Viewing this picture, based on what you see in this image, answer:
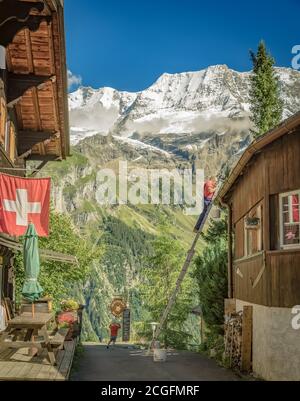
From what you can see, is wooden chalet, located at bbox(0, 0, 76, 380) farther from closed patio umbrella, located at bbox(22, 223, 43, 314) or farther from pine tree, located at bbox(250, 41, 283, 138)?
pine tree, located at bbox(250, 41, 283, 138)

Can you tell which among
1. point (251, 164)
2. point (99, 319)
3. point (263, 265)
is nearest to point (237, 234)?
point (251, 164)

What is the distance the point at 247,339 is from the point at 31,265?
6169 millimetres

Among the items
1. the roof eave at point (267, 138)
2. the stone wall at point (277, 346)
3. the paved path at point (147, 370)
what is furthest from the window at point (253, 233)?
the paved path at point (147, 370)

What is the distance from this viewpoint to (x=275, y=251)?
13008 millimetres

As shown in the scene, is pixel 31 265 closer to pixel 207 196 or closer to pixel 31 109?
pixel 31 109

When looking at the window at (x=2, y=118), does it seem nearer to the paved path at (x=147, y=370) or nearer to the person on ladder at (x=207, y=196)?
the paved path at (x=147, y=370)

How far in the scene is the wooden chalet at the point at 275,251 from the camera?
12.2 m

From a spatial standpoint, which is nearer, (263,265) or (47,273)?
(263,265)

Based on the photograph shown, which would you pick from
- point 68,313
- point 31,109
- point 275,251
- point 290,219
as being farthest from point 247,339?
point 31,109

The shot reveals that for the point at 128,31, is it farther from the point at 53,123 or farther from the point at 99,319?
the point at 99,319

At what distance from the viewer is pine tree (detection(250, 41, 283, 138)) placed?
35406 mm

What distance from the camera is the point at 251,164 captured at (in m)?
15.9
